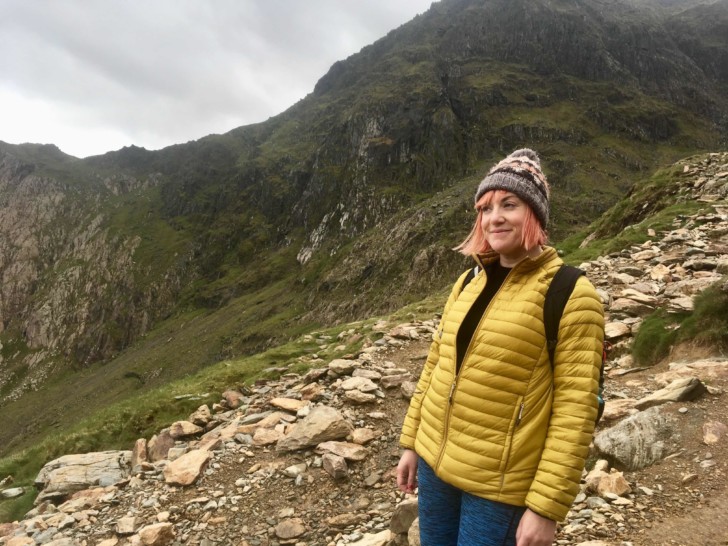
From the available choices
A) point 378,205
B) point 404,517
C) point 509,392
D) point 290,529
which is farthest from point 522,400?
point 378,205

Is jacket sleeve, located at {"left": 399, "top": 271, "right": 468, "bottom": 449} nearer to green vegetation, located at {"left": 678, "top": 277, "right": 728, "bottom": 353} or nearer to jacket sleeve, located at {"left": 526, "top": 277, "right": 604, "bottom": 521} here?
jacket sleeve, located at {"left": 526, "top": 277, "right": 604, "bottom": 521}

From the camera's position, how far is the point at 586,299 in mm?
2586

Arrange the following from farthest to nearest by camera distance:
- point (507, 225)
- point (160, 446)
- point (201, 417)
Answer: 1. point (201, 417)
2. point (160, 446)
3. point (507, 225)

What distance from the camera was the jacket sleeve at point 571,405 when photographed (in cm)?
246

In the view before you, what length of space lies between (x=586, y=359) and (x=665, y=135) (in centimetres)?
17671

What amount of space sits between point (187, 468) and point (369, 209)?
120 meters

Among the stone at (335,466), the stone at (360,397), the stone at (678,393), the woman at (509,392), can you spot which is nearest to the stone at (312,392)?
the stone at (360,397)

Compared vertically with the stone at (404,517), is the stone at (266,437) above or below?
above

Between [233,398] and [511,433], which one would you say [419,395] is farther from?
[233,398]

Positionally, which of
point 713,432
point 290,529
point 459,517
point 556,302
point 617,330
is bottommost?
point 617,330

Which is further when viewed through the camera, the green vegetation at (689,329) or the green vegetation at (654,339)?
the green vegetation at (654,339)

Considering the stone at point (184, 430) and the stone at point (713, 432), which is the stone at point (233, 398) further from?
the stone at point (713, 432)

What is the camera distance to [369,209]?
126000 mm

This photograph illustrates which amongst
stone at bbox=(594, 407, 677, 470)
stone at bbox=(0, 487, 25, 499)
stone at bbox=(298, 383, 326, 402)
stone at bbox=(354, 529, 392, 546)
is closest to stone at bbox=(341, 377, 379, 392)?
stone at bbox=(298, 383, 326, 402)
